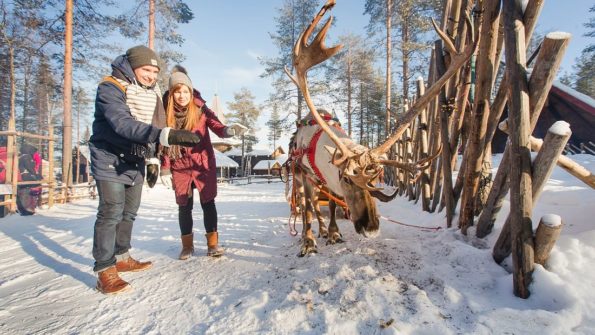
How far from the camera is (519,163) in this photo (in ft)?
5.61

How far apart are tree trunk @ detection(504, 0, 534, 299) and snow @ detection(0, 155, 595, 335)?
0.07m

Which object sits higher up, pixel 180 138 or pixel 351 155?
pixel 180 138

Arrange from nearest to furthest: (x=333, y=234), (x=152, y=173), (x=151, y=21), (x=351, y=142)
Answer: (x=152, y=173) < (x=351, y=142) < (x=333, y=234) < (x=151, y=21)

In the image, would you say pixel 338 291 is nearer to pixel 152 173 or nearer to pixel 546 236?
pixel 546 236

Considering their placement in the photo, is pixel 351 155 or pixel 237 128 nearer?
pixel 351 155

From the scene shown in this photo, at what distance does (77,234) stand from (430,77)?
19.5ft

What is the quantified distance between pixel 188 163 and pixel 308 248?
64.9 inches

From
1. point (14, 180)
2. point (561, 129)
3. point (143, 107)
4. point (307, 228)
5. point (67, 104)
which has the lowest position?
point (307, 228)

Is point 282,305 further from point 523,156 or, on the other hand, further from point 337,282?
point 523,156

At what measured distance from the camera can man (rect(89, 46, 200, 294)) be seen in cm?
221

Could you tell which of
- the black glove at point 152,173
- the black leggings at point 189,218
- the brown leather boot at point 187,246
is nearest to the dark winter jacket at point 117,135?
the black glove at point 152,173

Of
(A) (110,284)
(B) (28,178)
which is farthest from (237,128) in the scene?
(B) (28,178)

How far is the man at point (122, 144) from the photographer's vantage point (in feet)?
7.25

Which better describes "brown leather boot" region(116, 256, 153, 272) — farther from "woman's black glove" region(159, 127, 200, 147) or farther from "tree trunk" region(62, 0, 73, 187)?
"tree trunk" region(62, 0, 73, 187)
